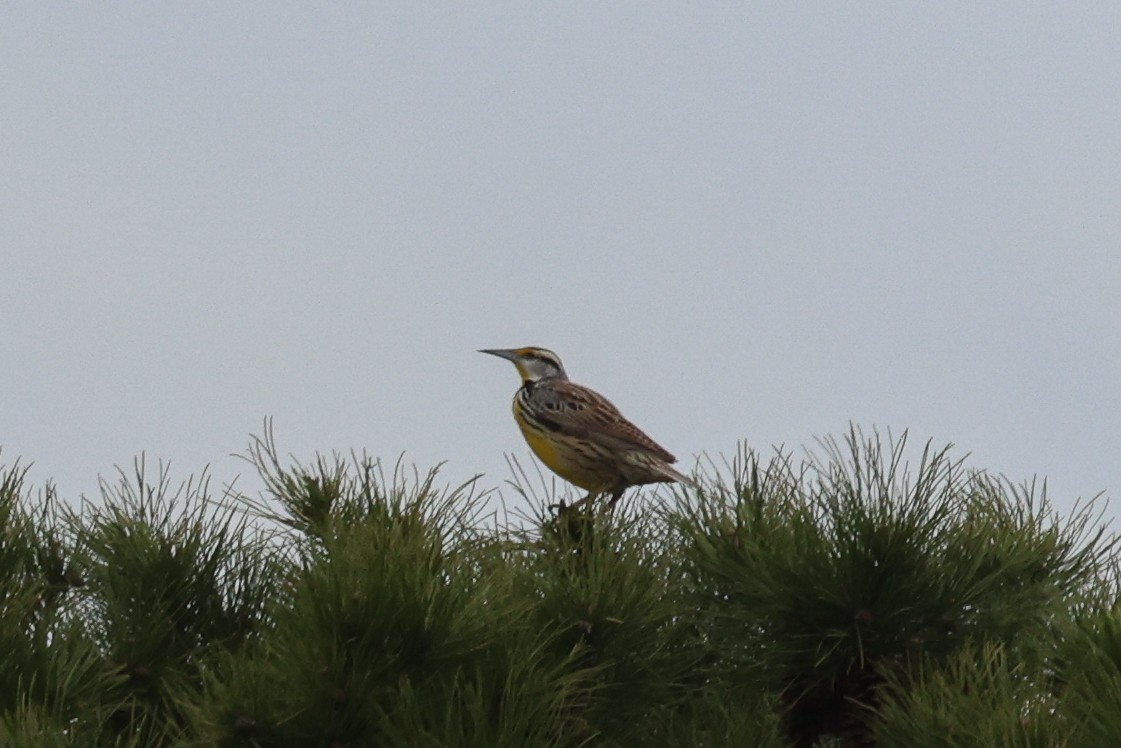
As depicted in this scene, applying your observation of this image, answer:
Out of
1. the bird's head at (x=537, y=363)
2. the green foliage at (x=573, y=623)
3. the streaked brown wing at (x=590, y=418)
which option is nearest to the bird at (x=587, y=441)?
the streaked brown wing at (x=590, y=418)

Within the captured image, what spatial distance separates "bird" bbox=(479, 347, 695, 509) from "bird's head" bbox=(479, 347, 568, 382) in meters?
0.66

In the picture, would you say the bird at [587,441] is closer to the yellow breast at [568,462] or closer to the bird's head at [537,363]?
the yellow breast at [568,462]

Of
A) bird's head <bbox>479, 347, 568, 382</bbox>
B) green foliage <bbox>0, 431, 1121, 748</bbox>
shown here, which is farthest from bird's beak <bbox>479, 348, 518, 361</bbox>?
green foliage <bbox>0, 431, 1121, 748</bbox>

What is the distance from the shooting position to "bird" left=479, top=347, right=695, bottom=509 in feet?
28.2

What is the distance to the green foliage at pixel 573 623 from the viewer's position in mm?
4402

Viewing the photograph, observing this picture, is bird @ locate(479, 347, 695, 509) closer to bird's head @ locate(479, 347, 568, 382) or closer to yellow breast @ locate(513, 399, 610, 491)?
yellow breast @ locate(513, 399, 610, 491)

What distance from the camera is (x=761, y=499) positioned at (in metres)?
5.16

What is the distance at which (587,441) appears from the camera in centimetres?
875

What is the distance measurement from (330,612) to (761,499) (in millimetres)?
1307

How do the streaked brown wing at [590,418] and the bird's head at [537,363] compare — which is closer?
the streaked brown wing at [590,418]

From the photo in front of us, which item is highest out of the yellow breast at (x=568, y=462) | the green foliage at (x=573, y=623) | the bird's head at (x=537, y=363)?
the bird's head at (x=537, y=363)

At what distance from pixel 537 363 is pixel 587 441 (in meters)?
1.53

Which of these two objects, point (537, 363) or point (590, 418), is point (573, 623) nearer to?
point (590, 418)

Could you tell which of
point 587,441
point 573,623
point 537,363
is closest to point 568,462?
point 587,441
